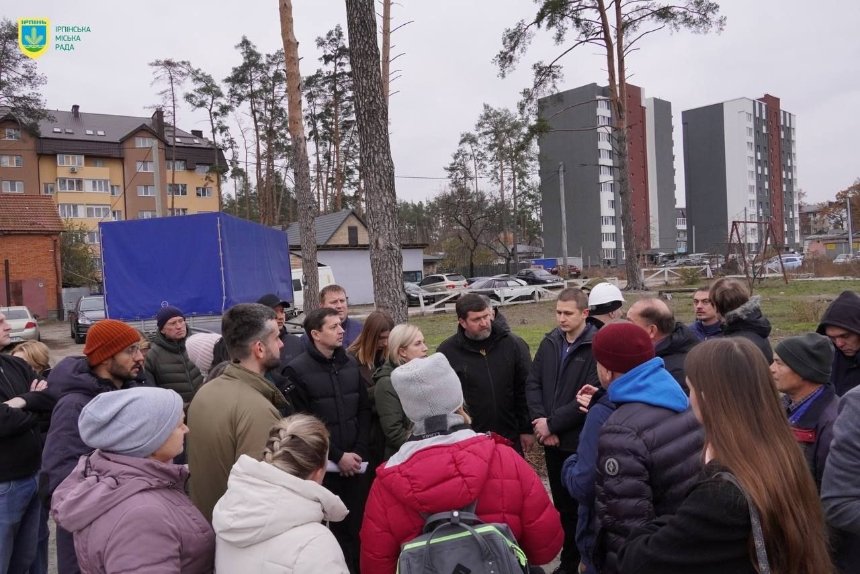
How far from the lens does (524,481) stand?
2.29m

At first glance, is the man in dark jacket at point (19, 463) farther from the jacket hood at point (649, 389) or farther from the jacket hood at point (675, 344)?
the jacket hood at point (675, 344)

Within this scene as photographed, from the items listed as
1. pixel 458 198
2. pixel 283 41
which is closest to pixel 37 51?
pixel 283 41

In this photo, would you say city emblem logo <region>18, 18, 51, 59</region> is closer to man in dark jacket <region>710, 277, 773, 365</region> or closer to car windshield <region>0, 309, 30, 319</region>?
car windshield <region>0, 309, 30, 319</region>

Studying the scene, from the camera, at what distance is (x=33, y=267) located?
31.5 m

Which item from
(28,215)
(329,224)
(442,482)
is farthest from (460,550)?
(329,224)

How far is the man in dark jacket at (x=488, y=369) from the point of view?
4.52m

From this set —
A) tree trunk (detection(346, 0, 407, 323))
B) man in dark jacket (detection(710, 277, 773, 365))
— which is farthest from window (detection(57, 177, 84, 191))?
man in dark jacket (detection(710, 277, 773, 365))

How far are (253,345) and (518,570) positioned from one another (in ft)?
5.65

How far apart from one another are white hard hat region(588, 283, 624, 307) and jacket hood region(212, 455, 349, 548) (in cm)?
268

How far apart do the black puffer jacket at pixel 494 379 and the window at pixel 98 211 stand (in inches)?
2566

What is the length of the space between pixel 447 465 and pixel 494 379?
243 cm

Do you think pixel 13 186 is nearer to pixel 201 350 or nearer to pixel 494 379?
pixel 201 350

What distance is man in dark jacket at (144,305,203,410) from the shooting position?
17.2ft

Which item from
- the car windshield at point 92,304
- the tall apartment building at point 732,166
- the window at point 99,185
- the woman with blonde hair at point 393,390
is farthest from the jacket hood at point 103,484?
the tall apartment building at point 732,166
